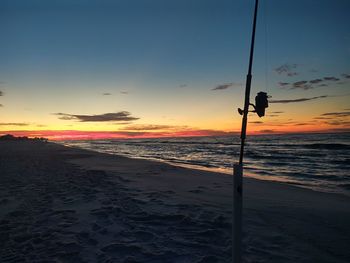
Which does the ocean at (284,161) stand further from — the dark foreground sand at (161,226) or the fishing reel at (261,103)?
the fishing reel at (261,103)

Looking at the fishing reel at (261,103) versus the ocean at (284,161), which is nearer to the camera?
the fishing reel at (261,103)

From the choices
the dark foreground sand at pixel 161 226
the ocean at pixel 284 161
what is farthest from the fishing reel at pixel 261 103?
the ocean at pixel 284 161

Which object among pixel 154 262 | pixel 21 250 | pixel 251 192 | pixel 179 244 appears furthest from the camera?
pixel 251 192

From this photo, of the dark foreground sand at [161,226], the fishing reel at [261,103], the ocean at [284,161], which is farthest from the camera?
the ocean at [284,161]

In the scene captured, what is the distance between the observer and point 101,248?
496 centimetres

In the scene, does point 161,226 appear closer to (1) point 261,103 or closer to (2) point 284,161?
(1) point 261,103

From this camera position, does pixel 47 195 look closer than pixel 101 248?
No

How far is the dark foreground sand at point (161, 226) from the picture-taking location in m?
4.75

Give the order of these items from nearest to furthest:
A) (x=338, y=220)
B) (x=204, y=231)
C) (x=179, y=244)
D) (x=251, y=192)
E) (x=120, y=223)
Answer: (x=179, y=244) < (x=204, y=231) < (x=120, y=223) < (x=338, y=220) < (x=251, y=192)

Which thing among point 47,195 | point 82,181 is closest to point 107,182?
point 82,181

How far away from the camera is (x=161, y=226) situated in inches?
243

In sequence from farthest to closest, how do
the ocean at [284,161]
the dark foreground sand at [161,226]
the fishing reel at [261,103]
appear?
the ocean at [284,161], the dark foreground sand at [161,226], the fishing reel at [261,103]

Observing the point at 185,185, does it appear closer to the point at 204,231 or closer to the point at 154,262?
the point at 204,231

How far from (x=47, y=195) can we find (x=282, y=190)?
8.81 meters
